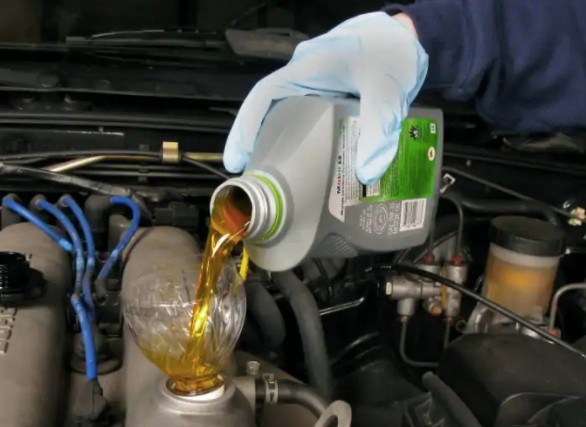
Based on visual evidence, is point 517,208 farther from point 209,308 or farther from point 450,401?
point 209,308

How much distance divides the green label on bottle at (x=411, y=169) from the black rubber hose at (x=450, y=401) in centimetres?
23

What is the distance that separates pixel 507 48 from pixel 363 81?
0.22m

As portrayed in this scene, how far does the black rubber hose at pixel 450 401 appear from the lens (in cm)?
83

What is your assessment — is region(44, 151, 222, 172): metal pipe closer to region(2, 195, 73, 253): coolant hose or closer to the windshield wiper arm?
region(2, 195, 73, 253): coolant hose

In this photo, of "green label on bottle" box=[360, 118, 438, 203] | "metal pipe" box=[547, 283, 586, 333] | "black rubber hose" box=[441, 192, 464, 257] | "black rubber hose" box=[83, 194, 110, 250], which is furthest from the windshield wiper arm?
"metal pipe" box=[547, 283, 586, 333]

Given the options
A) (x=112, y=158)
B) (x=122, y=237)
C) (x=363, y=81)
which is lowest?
(x=122, y=237)

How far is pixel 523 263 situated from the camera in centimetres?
118

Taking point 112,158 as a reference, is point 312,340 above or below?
below

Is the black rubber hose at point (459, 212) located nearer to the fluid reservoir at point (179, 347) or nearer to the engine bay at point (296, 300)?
the engine bay at point (296, 300)

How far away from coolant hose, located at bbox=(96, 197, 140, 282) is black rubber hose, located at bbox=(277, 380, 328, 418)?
1.08ft

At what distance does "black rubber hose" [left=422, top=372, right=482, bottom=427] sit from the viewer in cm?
83

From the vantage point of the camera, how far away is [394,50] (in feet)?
2.62

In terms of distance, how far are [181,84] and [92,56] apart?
7.9 inches

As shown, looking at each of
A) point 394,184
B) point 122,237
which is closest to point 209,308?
point 394,184
